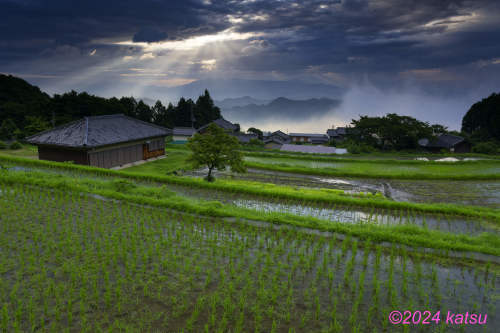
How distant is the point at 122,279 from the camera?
7.48 metres

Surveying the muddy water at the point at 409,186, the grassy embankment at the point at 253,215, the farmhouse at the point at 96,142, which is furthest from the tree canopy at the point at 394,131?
the grassy embankment at the point at 253,215

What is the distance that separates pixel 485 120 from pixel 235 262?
66.9m

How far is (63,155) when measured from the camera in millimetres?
23156

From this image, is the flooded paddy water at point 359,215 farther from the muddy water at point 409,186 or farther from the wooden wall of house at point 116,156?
the wooden wall of house at point 116,156

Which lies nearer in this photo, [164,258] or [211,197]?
[164,258]

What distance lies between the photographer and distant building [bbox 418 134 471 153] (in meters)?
42.8

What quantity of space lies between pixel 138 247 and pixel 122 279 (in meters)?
1.83

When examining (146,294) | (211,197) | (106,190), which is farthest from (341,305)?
(106,190)

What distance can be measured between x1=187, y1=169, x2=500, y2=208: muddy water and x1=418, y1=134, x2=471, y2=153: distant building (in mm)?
25153

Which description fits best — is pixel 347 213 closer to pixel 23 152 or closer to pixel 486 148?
pixel 23 152

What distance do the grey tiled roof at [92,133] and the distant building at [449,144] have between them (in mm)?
38828

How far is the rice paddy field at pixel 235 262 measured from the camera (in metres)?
6.25

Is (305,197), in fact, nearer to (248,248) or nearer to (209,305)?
(248,248)

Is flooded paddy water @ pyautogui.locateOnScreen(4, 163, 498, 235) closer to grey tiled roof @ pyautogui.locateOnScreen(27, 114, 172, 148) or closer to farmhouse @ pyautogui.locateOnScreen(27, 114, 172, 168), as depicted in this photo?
farmhouse @ pyautogui.locateOnScreen(27, 114, 172, 168)
